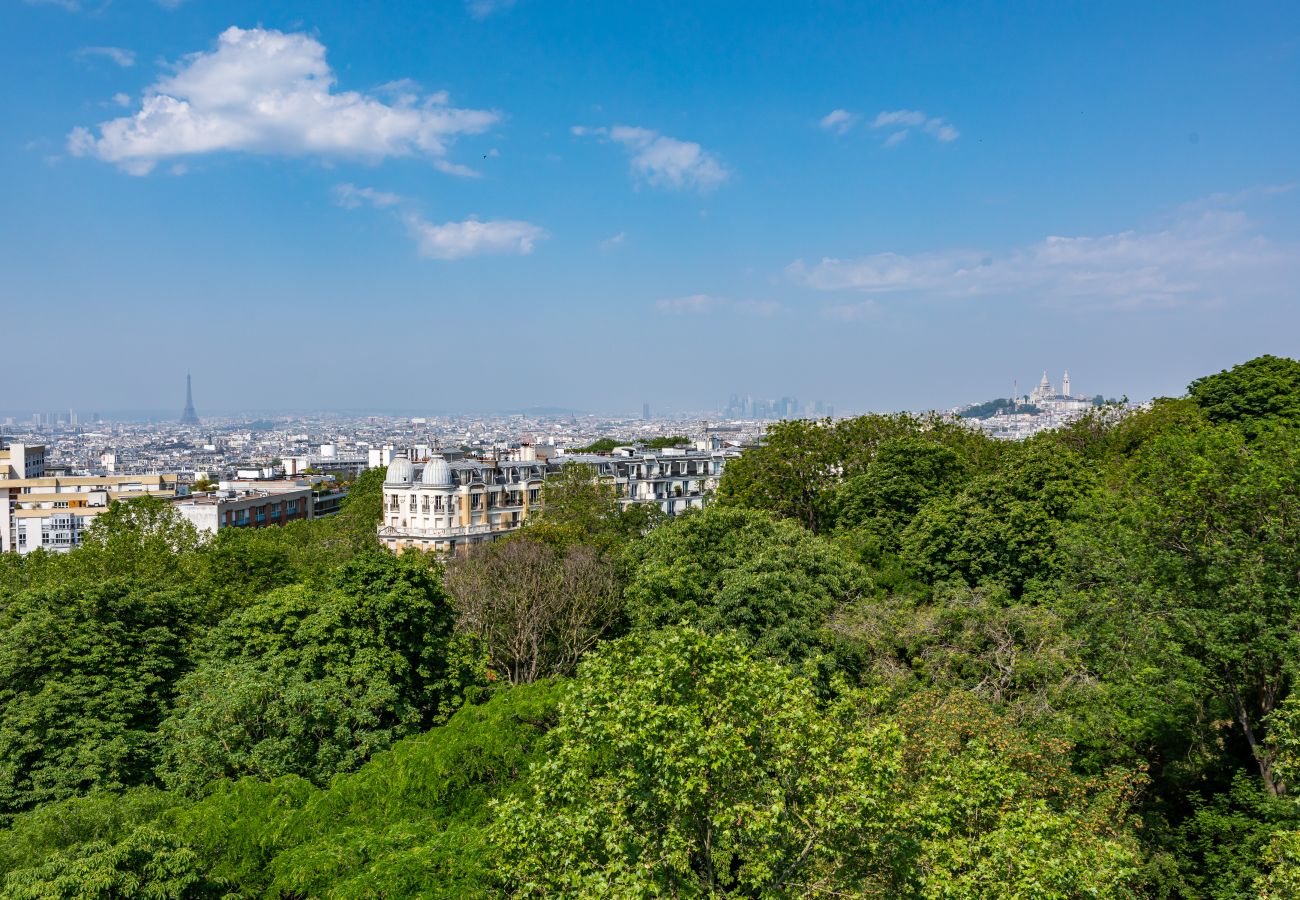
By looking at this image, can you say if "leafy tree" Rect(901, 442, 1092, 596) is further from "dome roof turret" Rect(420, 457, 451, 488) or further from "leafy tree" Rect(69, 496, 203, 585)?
"dome roof turret" Rect(420, 457, 451, 488)

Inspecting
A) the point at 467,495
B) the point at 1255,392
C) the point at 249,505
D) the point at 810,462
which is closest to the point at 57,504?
the point at 249,505

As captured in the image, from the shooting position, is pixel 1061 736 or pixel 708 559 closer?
pixel 1061 736

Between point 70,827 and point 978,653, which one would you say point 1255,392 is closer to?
point 978,653

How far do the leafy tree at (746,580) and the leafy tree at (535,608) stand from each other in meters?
2.43

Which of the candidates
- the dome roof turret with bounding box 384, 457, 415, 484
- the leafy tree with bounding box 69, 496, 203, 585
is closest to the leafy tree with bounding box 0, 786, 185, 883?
Result: the leafy tree with bounding box 69, 496, 203, 585

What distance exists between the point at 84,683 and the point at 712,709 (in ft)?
53.8

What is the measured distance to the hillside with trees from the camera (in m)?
10.0

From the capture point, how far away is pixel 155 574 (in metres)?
29.0

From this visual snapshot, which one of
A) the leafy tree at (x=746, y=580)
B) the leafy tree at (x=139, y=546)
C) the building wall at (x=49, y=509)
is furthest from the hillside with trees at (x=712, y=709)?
the building wall at (x=49, y=509)

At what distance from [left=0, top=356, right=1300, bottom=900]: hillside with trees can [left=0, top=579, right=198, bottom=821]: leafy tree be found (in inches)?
3.4

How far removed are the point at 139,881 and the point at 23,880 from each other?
4.04 feet

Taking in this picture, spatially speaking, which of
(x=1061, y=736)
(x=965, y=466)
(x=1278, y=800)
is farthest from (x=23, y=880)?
(x=965, y=466)

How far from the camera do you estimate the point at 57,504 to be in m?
72.7

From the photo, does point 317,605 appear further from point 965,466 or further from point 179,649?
point 965,466
